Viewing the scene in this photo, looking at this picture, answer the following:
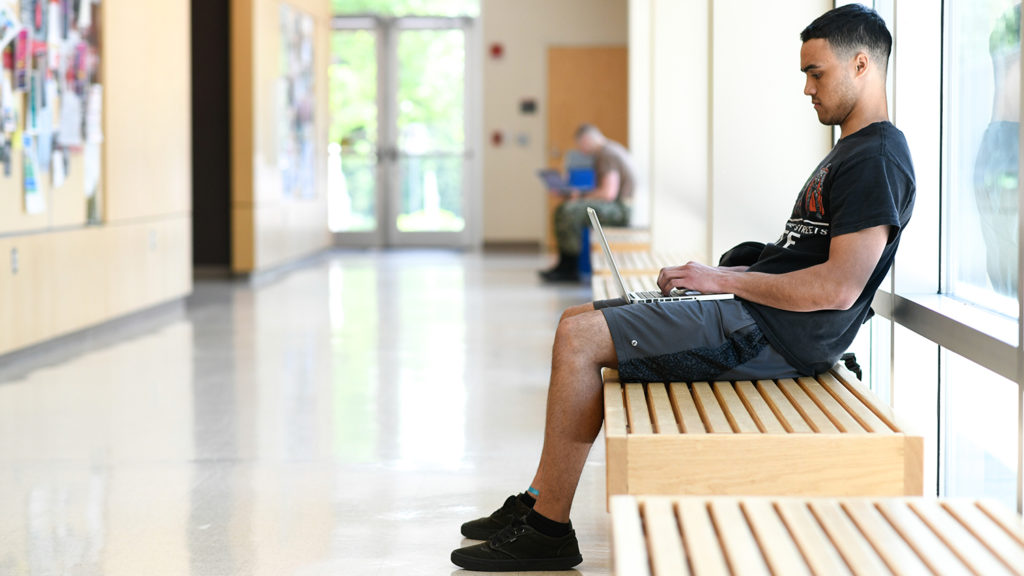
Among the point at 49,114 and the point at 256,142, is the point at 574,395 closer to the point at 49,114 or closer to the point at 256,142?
the point at 49,114

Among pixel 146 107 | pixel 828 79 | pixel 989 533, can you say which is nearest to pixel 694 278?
pixel 828 79

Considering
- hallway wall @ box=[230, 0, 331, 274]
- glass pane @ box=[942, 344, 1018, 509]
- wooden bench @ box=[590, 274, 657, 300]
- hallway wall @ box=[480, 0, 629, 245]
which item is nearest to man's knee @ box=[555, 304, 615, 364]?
glass pane @ box=[942, 344, 1018, 509]

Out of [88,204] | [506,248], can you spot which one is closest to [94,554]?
[88,204]

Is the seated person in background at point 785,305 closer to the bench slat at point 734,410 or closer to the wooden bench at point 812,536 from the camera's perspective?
the bench slat at point 734,410

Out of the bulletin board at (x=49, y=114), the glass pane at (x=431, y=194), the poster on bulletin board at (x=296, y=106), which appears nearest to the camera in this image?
the bulletin board at (x=49, y=114)

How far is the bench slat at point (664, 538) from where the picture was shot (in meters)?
1.67

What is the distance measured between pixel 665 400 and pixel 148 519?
1.54 meters

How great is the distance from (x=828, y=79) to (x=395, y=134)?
12399 millimetres

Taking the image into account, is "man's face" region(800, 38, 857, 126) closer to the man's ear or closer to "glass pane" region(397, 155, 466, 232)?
the man's ear

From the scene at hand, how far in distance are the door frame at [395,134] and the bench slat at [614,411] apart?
12200 mm

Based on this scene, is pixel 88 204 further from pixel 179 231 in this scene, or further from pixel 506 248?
pixel 506 248

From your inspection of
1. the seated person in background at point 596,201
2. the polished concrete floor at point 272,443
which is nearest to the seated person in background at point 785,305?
the polished concrete floor at point 272,443

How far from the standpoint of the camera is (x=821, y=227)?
258 centimetres

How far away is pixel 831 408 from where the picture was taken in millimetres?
2396
